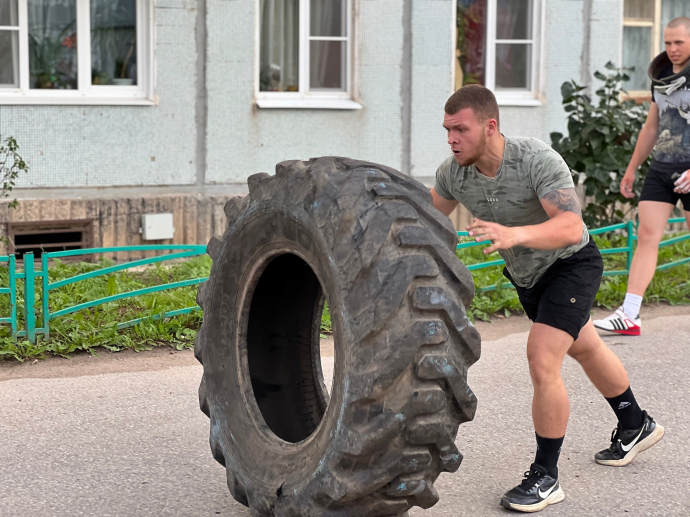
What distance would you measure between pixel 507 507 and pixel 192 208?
6.32 metres

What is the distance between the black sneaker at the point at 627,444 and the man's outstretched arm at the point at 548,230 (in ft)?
3.95

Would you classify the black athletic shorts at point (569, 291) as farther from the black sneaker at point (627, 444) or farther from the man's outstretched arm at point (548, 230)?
the black sneaker at point (627, 444)

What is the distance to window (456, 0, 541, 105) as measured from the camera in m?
11.2

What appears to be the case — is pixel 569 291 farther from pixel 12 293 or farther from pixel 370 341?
pixel 12 293

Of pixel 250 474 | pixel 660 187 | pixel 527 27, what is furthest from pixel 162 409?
pixel 527 27

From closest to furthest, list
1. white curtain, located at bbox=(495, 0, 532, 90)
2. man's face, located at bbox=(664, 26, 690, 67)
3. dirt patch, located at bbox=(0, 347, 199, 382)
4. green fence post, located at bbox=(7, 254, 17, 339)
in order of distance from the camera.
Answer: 1. dirt patch, located at bbox=(0, 347, 199, 382)
2. green fence post, located at bbox=(7, 254, 17, 339)
3. man's face, located at bbox=(664, 26, 690, 67)
4. white curtain, located at bbox=(495, 0, 532, 90)

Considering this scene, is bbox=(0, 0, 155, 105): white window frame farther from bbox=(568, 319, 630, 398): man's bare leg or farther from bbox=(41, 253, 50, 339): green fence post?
bbox=(568, 319, 630, 398): man's bare leg

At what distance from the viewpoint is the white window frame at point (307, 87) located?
10.2 metres

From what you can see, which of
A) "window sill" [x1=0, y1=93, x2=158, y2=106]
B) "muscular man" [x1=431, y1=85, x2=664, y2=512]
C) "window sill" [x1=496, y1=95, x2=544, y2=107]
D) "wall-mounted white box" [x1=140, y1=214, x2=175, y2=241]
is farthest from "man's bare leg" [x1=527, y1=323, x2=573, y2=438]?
"window sill" [x1=496, y1=95, x2=544, y2=107]

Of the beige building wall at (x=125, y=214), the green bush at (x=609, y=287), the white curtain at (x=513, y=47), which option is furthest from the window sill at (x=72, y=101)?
the white curtain at (x=513, y=47)

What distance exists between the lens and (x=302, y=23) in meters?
10.4

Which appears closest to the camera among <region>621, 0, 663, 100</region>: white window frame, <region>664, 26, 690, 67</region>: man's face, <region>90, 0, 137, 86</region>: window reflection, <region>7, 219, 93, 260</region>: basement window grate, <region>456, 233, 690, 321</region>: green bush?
<region>664, 26, 690, 67</region>: man's face

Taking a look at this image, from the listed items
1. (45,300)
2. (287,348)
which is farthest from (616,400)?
(45,300)

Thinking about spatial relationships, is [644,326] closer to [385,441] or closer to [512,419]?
[512,419]
